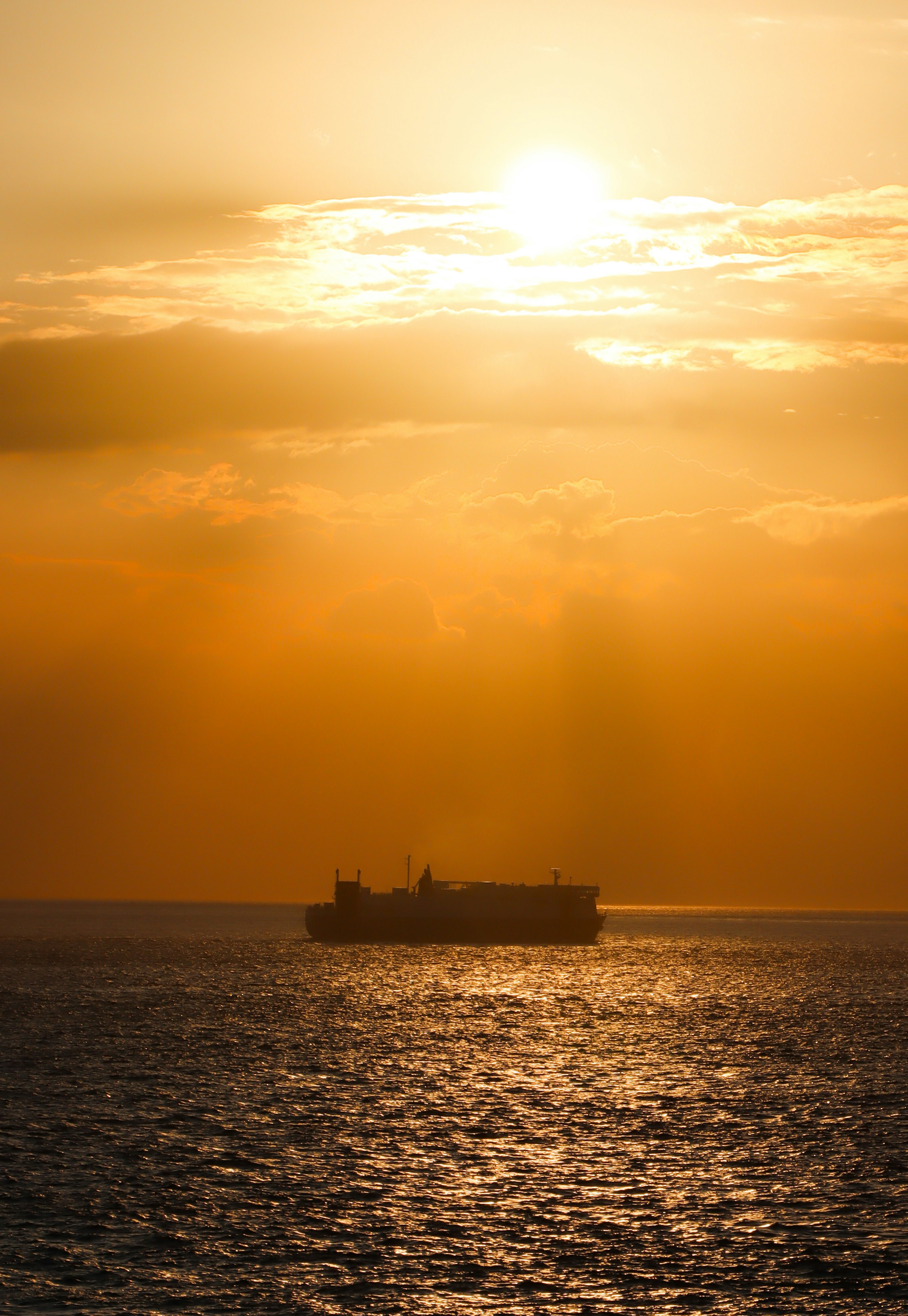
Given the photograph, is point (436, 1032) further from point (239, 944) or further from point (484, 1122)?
point (239, 944)

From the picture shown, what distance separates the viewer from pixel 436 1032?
252 ft

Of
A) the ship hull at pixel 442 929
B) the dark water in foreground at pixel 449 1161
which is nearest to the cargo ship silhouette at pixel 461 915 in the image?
the ship hull at pixel 442 929

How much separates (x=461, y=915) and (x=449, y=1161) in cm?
14483

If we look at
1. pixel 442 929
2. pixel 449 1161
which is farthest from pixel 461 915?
pixel 449 1161

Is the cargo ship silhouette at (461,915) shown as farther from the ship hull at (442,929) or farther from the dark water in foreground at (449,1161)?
the dark water in foreground at (449,1161)

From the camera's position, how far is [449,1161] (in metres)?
39.8

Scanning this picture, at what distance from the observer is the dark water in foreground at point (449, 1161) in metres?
27.8

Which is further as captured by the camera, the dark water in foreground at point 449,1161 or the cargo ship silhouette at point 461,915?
the cargo ship silhouette at point 461,915

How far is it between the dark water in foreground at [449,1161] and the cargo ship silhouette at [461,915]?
90095 millimetres

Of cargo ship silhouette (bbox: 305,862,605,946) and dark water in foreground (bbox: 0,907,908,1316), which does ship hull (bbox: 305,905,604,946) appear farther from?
dark water in foreground (bbox: 0,907,908,1316)

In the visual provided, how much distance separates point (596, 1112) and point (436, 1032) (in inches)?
1148

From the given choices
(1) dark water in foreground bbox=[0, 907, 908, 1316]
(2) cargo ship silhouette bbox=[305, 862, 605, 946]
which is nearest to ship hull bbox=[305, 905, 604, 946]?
(2) cargo ship silhouette bbox=[305, 862, 605, 946]

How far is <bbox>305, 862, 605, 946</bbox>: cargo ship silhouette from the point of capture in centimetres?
18012

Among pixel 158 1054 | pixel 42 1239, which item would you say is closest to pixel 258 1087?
pixel 158 1054
